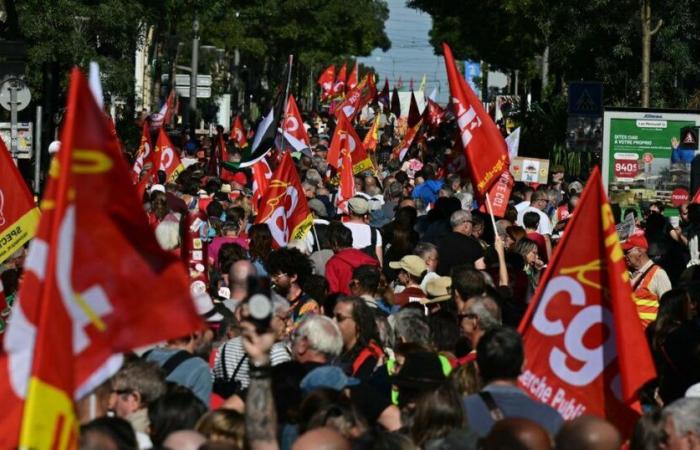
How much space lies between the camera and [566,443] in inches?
226

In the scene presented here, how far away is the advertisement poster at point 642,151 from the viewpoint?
21219 millimetres

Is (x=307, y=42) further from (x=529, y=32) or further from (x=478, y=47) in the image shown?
(x=529, y=32)

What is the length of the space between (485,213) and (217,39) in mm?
53589

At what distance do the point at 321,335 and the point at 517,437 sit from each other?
2280 millimetres

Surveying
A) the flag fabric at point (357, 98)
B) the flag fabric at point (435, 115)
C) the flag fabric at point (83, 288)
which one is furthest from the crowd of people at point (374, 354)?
the flag fabric at point (435, 115)

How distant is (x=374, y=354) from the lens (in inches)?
335

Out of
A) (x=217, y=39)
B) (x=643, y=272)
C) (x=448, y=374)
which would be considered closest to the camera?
(x=448, y=374)

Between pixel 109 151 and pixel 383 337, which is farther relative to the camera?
pixel 383 337

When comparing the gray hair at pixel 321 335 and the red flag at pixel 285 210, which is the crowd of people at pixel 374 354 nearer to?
the gray hair at pixel 321 335

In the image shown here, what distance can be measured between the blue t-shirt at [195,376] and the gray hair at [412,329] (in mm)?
1244

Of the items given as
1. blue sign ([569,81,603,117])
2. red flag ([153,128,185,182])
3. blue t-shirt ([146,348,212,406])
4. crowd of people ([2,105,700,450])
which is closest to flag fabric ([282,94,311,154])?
red flag ([153,128,185,182])

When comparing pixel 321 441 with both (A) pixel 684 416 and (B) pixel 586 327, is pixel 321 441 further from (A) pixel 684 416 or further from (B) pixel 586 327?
(B) pixel 586 327

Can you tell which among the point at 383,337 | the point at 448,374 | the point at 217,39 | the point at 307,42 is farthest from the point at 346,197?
the point at 307,42

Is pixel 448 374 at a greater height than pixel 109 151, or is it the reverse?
pixel 109 151
